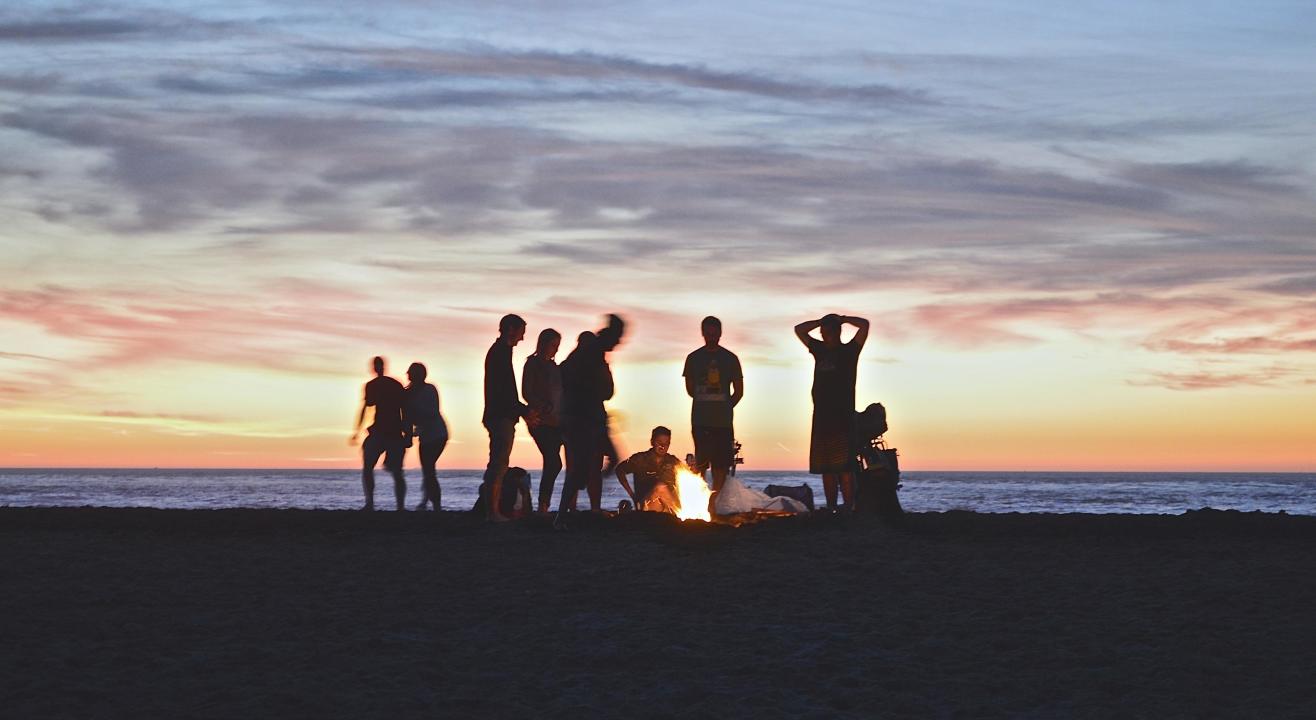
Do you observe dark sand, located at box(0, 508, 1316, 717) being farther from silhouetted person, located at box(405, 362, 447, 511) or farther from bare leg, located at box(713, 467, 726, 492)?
silhouetted person, located at box(405, 362, 447, 511)

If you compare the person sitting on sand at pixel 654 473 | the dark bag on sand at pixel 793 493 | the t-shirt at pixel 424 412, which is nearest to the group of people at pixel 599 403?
the person sitting on sand at pixel 654 473

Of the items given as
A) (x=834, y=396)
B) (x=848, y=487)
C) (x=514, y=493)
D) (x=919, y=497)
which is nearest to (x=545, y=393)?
(x=514, y=493)

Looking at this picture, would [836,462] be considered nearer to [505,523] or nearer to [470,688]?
[505,523]

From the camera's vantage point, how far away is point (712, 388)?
43.9ft

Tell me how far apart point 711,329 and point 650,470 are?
2329 mm

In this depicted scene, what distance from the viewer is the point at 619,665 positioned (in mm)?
7020

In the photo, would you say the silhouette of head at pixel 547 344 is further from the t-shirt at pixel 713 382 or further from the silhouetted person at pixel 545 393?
the t-shirt at pixel 713 382

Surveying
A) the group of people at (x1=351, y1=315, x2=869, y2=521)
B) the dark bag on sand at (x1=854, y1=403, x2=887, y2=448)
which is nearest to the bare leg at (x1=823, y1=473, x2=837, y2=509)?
the group of people at (x1=351, y1=315, x2=869, y2=521)

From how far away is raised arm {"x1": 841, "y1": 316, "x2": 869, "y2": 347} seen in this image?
13227 mm

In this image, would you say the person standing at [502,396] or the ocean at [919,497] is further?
the ocean at [919,497]

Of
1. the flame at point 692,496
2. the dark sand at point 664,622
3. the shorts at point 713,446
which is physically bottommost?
the dark sand at point 664,622

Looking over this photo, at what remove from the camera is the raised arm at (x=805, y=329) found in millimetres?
13461

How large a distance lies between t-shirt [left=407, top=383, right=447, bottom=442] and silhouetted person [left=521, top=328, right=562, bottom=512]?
9.20 ft

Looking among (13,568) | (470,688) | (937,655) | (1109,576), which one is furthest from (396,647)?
(1109,576)
